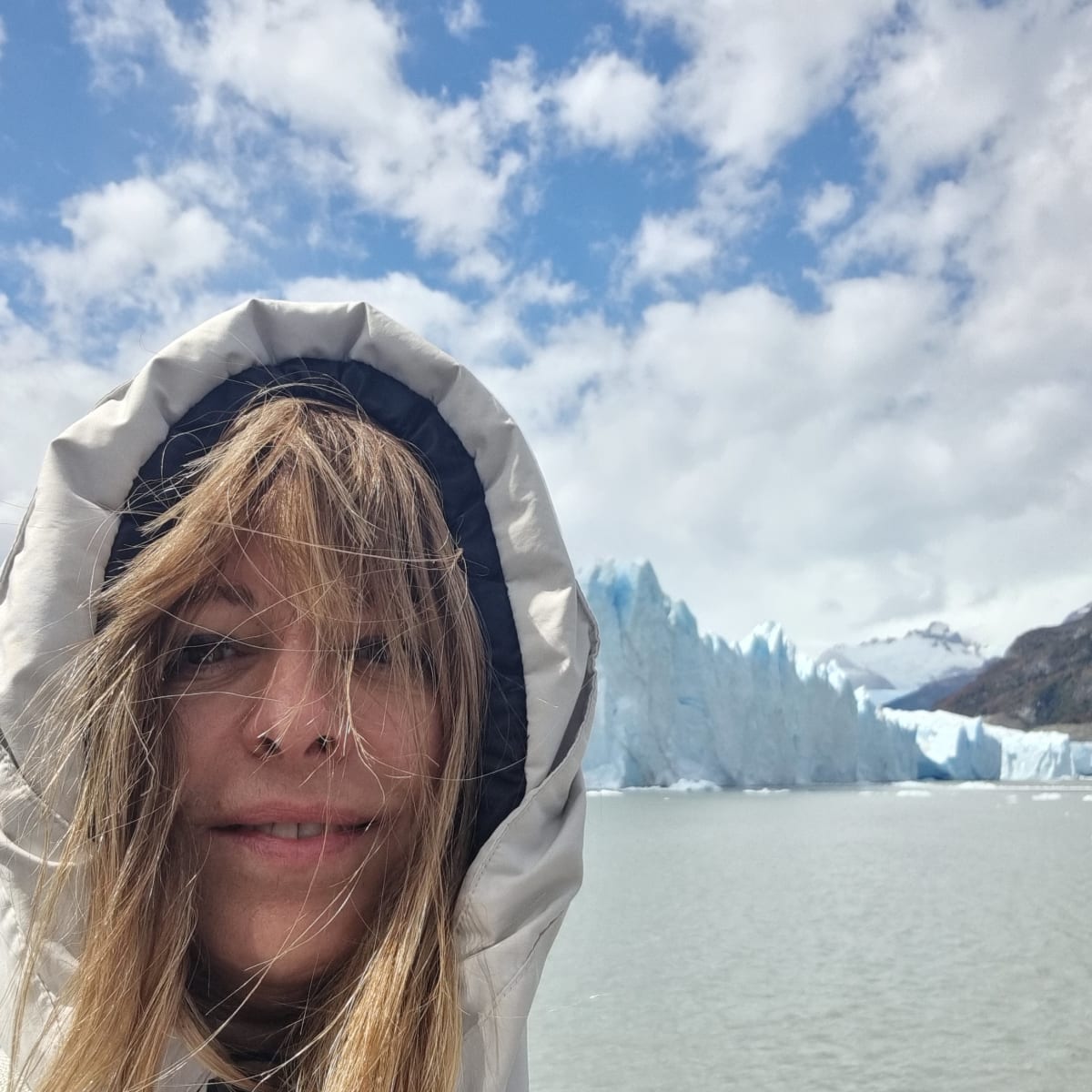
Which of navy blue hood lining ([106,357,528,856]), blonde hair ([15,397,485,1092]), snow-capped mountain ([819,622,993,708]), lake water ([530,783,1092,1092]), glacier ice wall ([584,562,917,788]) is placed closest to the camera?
blonde hair ([15,397,485,1092])

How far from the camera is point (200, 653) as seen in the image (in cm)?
74

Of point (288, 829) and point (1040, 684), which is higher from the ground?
point (1040, 684)

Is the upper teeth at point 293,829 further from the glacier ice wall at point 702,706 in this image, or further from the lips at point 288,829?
the glacier ice wall at point 702,706

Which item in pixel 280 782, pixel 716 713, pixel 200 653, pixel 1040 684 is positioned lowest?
pixel 280 782

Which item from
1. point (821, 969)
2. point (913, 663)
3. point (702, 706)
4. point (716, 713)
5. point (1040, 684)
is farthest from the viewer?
point (913, 663)

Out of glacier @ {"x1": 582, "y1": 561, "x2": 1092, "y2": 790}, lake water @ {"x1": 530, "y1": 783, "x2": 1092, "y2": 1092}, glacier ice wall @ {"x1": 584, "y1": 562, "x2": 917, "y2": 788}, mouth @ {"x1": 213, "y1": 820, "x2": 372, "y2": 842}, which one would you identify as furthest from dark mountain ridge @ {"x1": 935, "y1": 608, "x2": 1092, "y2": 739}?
mouth @ {"x1": 213, "y1": 820, "x2": 372, "y2": 842}

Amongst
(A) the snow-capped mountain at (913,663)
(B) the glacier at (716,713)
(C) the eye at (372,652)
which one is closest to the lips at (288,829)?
(C) the eye at (372,652)

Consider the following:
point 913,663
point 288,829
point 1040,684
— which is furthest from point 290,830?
point 913,663

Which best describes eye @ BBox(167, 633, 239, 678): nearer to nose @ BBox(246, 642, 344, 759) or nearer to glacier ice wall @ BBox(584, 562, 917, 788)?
nose @ BBox(246, 642, 344, 759)

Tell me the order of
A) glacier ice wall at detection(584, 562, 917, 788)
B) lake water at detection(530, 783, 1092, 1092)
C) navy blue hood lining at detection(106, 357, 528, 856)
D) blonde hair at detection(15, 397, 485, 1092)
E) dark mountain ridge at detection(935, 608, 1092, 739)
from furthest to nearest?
dark mountain ridge at detection(935, 608, 1092, 739)
glacier ice wall at detection(584, 562, 917, 788)
lake water at detection(530, 783, 1092, 1092)
navy blue hood lining at detection(106, 357, 528, 856)
blonde hair at detection(15, 397, 485, 1092)

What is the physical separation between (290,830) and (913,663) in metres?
108

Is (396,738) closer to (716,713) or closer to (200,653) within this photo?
(200,653)

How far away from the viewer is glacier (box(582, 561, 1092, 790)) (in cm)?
1794

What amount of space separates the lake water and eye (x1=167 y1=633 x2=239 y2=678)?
13.8ft
